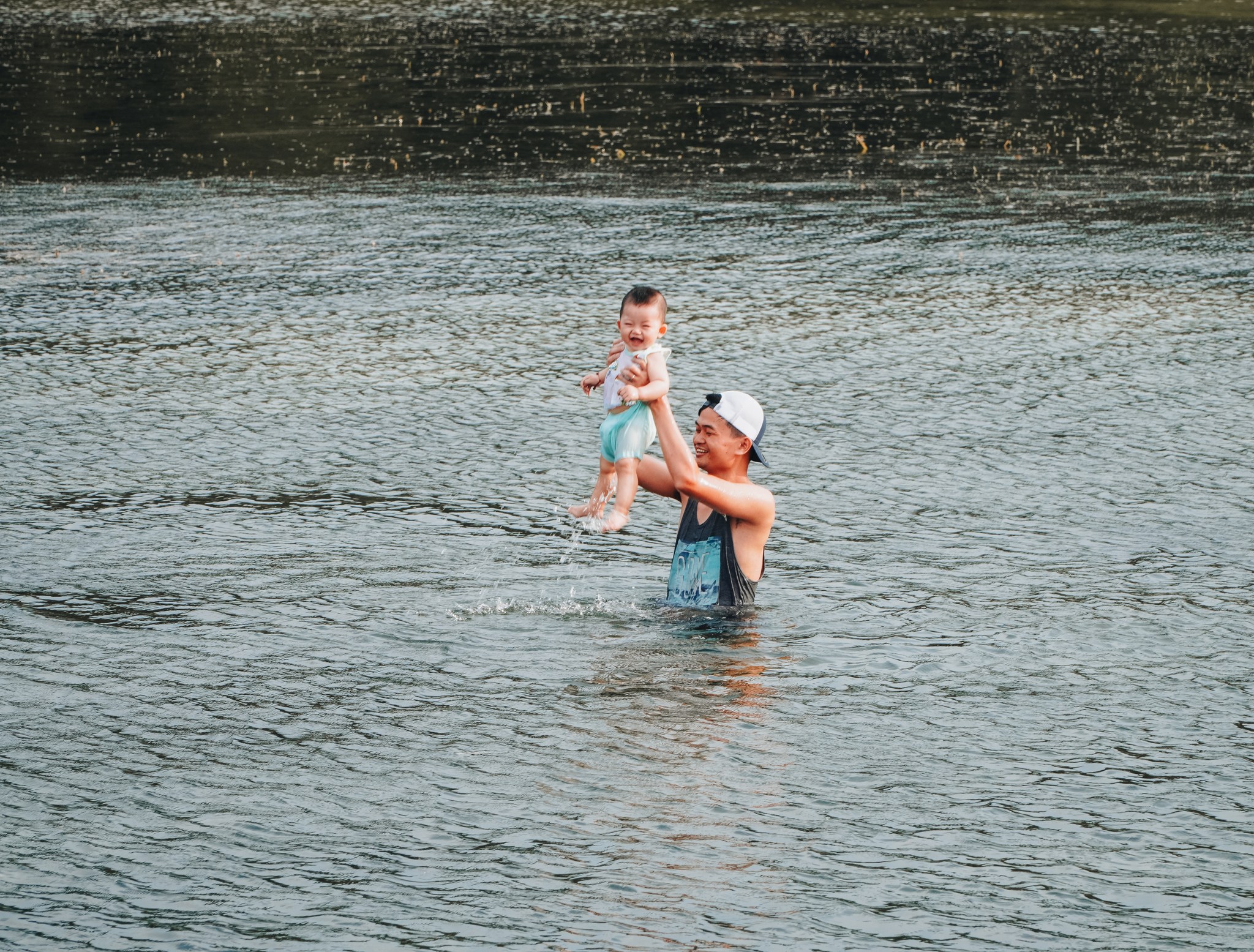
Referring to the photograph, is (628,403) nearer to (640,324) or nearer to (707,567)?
(640,324)

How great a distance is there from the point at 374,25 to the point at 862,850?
3706 centimetres

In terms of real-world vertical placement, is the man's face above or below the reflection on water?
below

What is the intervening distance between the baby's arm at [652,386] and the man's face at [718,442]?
1.31 ft

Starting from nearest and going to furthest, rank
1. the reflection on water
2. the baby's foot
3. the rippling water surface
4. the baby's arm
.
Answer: the rippling water surface
the baby's arm
the baby's foot
the reflection on water

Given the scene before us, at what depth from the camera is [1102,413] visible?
1201 centimetres

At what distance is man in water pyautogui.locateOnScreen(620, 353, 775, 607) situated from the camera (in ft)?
25.0

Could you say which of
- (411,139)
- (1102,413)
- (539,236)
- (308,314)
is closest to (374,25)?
(411,139)

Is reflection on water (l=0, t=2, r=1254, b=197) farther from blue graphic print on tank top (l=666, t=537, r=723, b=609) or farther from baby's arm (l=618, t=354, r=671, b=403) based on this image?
baby's arm (l=618, t=354, r=671, b=403)

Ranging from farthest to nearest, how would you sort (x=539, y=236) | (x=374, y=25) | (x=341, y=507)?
1. (x=374, y=25)
2. (x=539, y=236)
3. (x=341, y=507)

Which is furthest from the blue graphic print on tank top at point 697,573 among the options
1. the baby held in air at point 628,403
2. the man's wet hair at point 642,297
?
the man's wet hair at point 642,297

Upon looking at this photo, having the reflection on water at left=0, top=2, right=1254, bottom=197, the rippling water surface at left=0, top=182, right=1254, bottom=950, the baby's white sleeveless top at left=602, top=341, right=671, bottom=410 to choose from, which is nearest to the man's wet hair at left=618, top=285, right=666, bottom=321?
the baby's white sleeveless top at left=602, top=341, right=671, bottom=410

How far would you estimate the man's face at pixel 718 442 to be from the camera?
7.96 meters

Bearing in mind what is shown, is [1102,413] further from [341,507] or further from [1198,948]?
[1198,948]

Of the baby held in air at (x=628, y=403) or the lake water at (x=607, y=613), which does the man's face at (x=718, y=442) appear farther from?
the lake water at (x=607, y=613)
